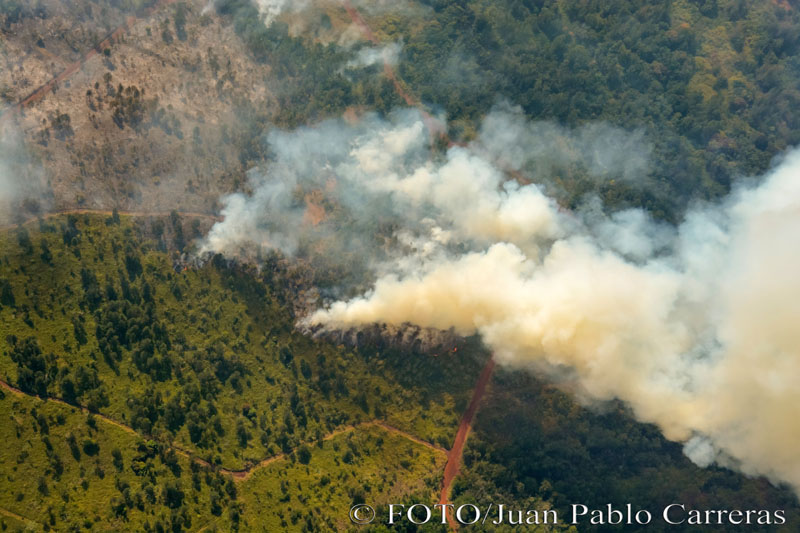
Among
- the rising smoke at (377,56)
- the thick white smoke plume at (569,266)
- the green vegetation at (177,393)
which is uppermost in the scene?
the rising smoke at (377,56)

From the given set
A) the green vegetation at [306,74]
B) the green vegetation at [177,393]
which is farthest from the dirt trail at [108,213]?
the green vegetation at [306,74]

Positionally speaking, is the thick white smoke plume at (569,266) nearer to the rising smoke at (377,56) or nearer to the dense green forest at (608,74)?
the dense green forest at (608,74)

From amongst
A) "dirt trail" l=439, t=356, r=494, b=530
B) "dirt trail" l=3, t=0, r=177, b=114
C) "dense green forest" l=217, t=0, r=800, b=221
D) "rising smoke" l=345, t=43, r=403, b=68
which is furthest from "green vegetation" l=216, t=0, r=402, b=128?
"dirt trail" l=439, t=356, r=494, b=530

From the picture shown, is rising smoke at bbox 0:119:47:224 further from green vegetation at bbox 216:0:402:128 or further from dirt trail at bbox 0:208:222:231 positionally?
green vegetation at bbox 216:0:402:128

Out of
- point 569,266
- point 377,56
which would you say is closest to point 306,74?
point 377,56

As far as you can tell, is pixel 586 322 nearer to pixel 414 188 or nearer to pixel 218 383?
pixel 414 188

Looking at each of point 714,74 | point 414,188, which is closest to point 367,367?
point 414,188

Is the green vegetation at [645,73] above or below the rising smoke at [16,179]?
above
